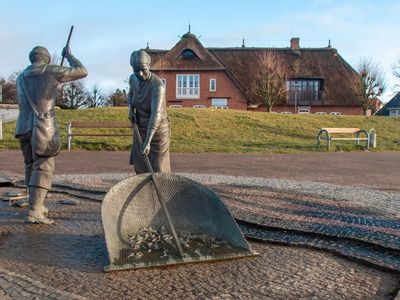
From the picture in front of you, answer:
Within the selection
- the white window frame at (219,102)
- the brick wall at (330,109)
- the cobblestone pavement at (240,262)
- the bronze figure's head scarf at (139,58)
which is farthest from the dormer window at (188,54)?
the bronze figure's head scarf at (139,58)

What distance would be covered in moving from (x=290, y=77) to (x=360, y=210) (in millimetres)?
47262

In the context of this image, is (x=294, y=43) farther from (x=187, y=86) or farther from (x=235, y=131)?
(x=235, y=131)

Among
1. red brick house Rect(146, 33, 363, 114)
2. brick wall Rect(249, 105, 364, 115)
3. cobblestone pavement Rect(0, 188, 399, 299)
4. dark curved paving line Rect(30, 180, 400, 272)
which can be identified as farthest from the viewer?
brick wall Rect(249, 105, 364, 115)

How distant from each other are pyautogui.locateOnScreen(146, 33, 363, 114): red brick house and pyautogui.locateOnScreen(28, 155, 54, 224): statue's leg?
143ft

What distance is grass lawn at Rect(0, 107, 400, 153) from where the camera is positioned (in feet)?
63.8

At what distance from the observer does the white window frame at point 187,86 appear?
50.0 meters

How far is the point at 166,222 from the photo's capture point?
491 centimetres

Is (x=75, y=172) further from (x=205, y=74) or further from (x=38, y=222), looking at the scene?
(x=205, y=74)

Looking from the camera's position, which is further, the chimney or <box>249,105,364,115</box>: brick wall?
the chimney

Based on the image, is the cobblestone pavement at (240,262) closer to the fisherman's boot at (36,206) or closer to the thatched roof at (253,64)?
the fisherman's boot at (36,206)

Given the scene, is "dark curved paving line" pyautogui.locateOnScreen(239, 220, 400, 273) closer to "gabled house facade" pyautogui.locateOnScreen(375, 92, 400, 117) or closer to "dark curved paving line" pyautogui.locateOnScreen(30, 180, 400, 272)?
"dark curved paving line" pyautogui.locateOnScreen(30, 180, 400, 272)

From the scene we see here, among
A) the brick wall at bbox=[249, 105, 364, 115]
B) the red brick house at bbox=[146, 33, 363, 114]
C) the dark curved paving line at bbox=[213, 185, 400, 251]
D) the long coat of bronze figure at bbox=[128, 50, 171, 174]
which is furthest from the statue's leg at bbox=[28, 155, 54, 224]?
the brick wall at bbox=[249, 105, 364, 115]

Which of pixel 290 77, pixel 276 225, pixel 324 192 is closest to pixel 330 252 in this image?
pixel 276 225

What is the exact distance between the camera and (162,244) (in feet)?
15.1
